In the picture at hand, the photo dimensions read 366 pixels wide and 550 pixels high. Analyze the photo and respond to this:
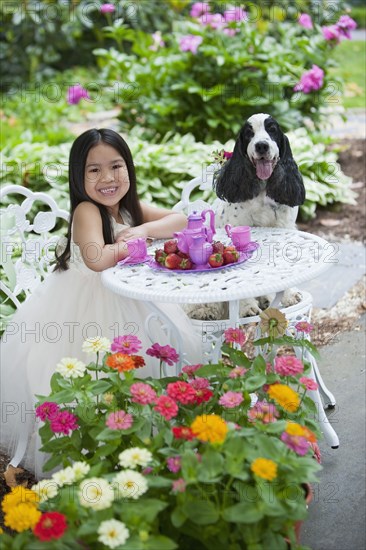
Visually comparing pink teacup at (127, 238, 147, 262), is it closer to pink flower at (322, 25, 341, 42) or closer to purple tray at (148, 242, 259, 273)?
purple tray at (148, 242, 259, 273)

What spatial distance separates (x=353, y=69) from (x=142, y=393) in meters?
9.22

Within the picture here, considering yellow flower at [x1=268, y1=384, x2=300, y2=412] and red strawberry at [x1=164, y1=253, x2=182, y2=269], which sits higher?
red strawberry at [x1=164, y1=253, x2=182, y2=269]

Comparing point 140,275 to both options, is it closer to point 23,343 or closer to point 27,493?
point 23,343

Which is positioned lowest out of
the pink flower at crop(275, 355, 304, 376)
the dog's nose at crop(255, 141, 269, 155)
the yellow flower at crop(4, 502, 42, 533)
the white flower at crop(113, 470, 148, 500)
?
the yellow flower at crop(4, 502, 42, 533)

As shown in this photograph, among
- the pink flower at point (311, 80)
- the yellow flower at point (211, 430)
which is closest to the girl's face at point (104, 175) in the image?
the yellow flower at point (211, 430)

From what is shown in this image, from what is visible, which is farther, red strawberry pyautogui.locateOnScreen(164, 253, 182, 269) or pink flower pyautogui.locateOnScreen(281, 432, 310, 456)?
red strawberry pyautogui.locateOnScreen(164, 253, 182, 269)

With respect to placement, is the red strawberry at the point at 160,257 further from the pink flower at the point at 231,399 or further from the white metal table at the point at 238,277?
the pink flower at the point at 231,399

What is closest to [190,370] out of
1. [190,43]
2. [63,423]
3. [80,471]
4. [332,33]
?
[63,423]

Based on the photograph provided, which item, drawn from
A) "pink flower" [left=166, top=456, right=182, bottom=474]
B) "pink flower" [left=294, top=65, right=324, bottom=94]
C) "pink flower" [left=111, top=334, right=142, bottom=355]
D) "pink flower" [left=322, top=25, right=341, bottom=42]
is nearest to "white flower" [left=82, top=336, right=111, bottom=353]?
"pink flower" [left=111, top=334, right=142, bottom=355]

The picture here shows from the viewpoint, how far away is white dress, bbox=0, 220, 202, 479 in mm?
2783

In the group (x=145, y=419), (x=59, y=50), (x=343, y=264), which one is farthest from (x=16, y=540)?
(x=59, y=50)

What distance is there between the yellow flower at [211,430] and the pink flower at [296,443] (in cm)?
15

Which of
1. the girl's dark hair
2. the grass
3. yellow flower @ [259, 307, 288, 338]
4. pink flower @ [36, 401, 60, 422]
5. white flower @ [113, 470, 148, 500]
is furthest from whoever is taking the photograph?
the grass

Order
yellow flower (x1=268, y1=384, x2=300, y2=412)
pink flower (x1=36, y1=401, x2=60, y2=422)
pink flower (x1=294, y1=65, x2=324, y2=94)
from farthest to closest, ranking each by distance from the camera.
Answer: pink flower (x1=294, y1=65, x2=324, y2=94) → pink flower (x1=36, y1=401, x2=60, y2=422) → yellow flower (x1=268, y1=384, x2=300, y2=412)
